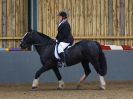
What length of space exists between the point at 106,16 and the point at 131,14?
897mm

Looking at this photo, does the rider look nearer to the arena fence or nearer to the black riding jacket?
the black riding jacket

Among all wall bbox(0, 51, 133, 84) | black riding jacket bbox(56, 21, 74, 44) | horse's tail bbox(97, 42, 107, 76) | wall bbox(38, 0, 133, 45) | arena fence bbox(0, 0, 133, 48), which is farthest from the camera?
wall bbox(38, 0, 133, 45)

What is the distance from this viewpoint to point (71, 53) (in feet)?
50.8

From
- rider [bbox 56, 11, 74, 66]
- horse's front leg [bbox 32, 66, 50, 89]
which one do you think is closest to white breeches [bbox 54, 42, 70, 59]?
rider [bbox 56, 11, 74, 66]

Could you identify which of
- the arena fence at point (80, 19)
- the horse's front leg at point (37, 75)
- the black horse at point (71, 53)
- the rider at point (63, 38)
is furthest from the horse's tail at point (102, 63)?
the arena fence at point (80, 19)

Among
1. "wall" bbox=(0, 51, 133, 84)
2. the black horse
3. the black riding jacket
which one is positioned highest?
the black riding jacket

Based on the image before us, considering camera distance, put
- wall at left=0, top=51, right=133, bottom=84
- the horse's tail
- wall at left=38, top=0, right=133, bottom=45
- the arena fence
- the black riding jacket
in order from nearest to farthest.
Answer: the black riding jacket, the horse's tail, wall at left=0, top=51, right=133, bottom=84, the arena fence, wall at left=38, top=0, right=133, bottom=45

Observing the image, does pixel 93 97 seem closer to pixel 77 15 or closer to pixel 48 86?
pixel 48 86

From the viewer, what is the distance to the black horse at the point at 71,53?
15.5 m

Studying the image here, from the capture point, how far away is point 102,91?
1513 cm

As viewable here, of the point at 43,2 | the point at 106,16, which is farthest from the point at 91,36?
the point at 43,2

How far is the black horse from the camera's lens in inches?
608

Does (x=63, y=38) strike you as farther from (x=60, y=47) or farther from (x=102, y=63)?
(x=102, y=63)

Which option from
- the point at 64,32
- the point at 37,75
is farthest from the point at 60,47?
the point at 37,75
